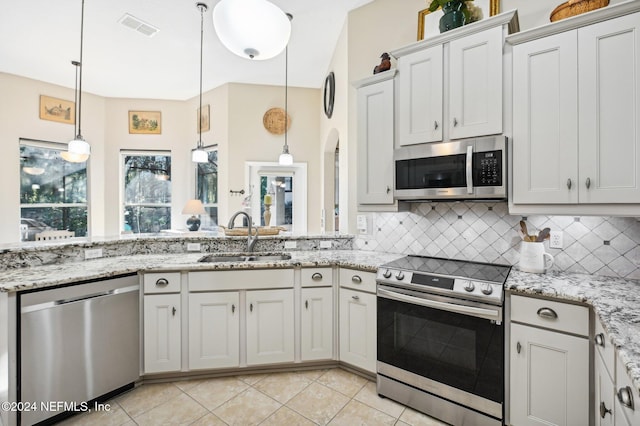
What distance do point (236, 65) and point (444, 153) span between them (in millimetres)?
3594

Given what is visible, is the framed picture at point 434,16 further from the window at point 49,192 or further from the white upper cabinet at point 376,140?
the window at point 49,192

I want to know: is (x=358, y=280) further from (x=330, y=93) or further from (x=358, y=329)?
(x=330, y=93)

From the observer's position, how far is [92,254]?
8.34 ft

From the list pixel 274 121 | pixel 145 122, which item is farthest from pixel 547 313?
pixel 145 122

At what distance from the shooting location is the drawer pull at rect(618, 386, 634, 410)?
0.96m

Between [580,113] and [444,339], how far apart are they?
1501 mm

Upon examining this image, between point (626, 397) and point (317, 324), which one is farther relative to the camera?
point (317, 324)

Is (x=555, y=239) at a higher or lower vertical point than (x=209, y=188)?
lower

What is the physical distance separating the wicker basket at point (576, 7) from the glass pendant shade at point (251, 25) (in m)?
1.64

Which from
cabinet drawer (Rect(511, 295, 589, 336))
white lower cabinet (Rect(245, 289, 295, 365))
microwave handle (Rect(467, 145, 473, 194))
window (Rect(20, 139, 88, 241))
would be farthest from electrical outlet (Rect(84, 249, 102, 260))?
window (Rect(20, 139, 88, 241))

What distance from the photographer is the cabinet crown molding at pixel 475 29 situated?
6.36 feet

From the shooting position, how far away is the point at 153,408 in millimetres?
2068

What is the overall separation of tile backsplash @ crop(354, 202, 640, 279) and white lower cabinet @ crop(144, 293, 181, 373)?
5.60 feet

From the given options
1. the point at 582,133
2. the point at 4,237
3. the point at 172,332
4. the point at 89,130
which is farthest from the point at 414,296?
the point at 89,130
